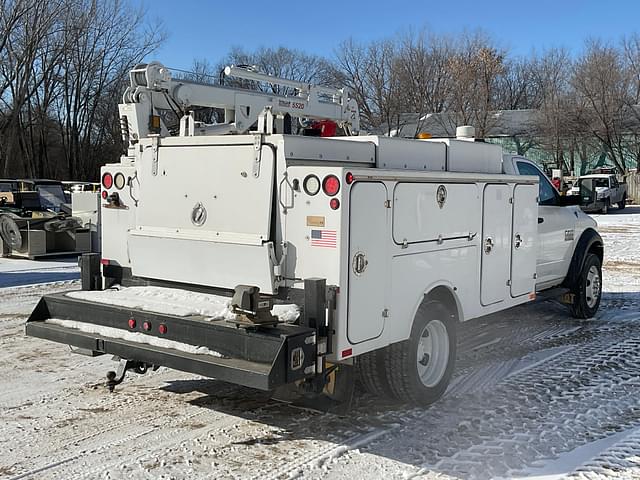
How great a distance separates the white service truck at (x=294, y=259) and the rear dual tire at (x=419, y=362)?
15 millimetres

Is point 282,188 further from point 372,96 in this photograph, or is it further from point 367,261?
point 372,96

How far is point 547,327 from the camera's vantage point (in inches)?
356

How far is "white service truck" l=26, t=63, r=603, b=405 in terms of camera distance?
4738 millimetres

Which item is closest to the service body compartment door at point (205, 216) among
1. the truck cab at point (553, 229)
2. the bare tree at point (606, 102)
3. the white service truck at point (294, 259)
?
the white service truck at point (294, 259)

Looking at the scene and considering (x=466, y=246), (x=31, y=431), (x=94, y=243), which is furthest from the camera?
(x=94, y=243)

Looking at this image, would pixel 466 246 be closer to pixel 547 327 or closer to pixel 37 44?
pixel 547 327

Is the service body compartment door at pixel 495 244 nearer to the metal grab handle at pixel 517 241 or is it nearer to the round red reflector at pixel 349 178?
the metal grab handle at pixel 517 241

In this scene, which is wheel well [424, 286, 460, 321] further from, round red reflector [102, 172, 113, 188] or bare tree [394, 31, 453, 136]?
bare tree [394, 31, 453, 136]

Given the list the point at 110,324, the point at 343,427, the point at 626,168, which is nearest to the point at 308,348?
the point at 343,427

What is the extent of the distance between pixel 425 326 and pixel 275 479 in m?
1.84

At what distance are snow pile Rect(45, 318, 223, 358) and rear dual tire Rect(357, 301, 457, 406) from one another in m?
1.24

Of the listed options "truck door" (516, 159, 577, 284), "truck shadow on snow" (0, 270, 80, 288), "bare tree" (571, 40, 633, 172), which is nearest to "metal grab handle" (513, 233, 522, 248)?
"truck door" (516, 159, 577, 284)

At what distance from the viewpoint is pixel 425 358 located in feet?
19.2

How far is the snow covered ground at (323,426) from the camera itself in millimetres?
4609
